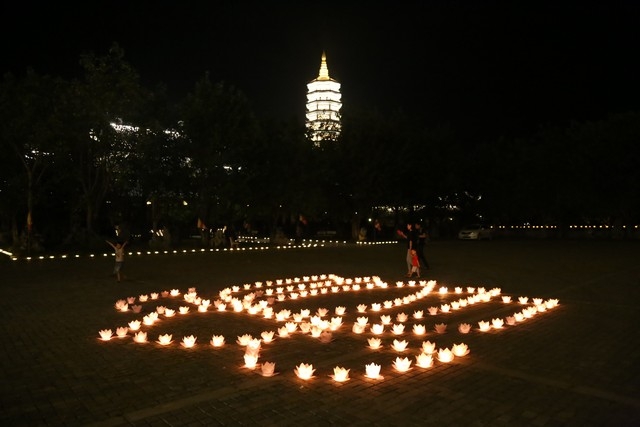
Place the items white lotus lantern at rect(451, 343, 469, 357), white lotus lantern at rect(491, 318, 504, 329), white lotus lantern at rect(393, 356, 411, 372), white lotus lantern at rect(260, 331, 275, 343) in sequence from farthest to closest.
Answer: white lotus lantern at rect(491, 318, 504, 329), white lotus lantern at rect(260, 331, 275, 343), white lotus lantern at rect(451, 343, 469, 357), white lotus lantern at rect(393, 356, 411, 372)

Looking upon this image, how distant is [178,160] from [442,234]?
31.3 metres

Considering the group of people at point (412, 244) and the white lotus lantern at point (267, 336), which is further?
the group of people at point (412, 244)

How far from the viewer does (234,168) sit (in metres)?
30.7

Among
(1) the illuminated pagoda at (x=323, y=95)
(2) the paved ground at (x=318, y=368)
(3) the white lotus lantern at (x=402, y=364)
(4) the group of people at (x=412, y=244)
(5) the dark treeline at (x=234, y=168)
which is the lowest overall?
(2) the paved ground at (x=318, y=368)

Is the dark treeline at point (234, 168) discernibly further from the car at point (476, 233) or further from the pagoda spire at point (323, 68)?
the pagoda spire at point (323, 68)

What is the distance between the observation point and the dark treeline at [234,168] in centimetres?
2583

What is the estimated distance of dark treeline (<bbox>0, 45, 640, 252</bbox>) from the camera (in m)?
25.8

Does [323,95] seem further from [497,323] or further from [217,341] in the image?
[217,341]

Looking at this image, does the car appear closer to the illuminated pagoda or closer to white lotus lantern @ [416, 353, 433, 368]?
white lotus lantern @ [416, 353, 433, 368]

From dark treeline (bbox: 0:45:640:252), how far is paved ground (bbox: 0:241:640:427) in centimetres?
673

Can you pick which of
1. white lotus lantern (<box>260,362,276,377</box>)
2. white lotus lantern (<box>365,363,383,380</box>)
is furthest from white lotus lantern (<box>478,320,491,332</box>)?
white lotus lantern (<box>260,362,276,377</box>)

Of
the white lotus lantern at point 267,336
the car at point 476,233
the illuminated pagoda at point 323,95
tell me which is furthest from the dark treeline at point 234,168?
the illuminated pagoda at point 323,95

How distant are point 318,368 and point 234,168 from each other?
82.0ft

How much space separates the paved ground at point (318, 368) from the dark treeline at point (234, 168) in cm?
673
